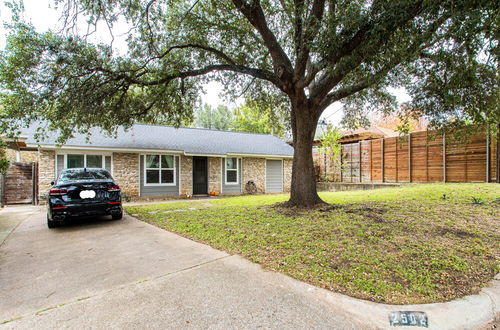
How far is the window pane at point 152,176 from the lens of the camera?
12829 mm

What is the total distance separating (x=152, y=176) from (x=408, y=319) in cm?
1252

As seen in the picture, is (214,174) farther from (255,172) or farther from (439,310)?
(439,310)

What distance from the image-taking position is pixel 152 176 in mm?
12945

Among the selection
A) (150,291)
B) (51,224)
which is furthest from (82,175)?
(150,291)

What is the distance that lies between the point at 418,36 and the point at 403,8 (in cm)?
54

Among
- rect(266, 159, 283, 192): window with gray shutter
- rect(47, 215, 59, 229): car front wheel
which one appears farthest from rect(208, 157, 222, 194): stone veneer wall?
rect(47, 215, 59, 229): car front wheel

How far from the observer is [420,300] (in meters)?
2.43

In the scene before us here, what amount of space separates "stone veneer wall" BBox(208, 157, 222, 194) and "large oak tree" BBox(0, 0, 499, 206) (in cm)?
518

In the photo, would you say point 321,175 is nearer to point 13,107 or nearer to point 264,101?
point 264,101

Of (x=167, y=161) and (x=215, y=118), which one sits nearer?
(x=167, y=161)

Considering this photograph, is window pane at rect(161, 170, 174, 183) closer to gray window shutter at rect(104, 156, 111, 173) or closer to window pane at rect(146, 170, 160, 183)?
window pane at rect(146, 170, 160, 183)

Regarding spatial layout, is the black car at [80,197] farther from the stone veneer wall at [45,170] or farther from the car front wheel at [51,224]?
the stone veneer wall at [45,170]

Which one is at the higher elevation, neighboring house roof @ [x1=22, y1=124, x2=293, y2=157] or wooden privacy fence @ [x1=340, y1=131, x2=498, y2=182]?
neighboring house roof @ [x1=22, y1=124, x2=293, y2=157]

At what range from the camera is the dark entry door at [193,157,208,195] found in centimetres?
1427
